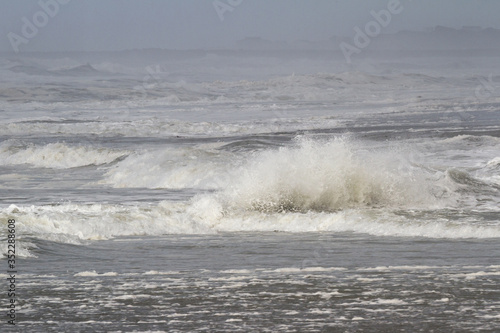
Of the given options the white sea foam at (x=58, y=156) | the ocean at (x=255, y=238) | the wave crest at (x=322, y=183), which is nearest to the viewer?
the ocean at (x=255, y=238)

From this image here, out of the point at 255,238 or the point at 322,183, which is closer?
Result: the point at 255,238

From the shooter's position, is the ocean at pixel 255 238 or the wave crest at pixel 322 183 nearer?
the ocean at pixel 255 238

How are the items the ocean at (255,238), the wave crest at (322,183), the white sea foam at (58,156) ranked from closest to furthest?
the ocean at (255,238)
the wave crest at (322,183)
the white sea foam at (58,156)

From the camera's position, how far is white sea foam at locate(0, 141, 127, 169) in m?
23.7

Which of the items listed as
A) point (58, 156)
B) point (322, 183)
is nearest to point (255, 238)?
point (322, 183)

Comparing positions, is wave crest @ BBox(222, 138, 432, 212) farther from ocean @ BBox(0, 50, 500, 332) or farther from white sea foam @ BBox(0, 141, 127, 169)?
white sea foam @ BBox(0, 141, 127, 169)

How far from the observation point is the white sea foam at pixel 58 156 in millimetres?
23684

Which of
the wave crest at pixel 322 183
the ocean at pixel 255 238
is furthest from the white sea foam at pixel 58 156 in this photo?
the wave crest at pixel 322 183

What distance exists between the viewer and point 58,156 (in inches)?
968

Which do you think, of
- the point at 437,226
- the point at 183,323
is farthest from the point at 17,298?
the point at 437,226

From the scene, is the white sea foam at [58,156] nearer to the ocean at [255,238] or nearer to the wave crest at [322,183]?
the ocean at [255,238]

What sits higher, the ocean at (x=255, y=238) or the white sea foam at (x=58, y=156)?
the white sea foam at (x=58, y=156)

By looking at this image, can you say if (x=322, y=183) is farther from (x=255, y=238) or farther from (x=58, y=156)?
(x=58, y=156)

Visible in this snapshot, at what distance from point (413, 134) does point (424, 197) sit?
1734 centimetres
